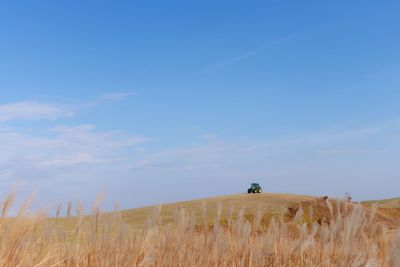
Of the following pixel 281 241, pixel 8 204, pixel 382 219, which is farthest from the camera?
pixel 382 219

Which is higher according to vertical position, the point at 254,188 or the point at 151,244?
the point at 254,188

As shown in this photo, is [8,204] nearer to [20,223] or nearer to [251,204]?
[20,223]

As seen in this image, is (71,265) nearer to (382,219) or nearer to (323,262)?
(323,262)

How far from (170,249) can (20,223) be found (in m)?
1.68

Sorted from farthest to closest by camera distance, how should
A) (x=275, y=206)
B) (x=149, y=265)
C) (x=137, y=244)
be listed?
(x=275, y=206)
(x=137, y=244)
(x=149, y=265)

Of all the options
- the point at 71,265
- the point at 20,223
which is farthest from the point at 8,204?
the point at 71,265

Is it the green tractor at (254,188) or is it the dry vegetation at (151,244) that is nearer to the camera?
the dry vegetation at (151,244)

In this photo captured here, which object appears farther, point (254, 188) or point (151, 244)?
point (254, 188)

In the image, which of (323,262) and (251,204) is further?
(251,204)

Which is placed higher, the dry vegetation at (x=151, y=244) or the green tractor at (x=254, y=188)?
the green tractor at (x=254, y=188)

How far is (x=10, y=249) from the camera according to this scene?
469 cm

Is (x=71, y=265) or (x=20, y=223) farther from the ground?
(x=20, y=223)

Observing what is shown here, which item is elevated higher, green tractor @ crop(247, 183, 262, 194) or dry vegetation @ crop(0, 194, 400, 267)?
green tractor @ crop(247, 183, 262, 194)

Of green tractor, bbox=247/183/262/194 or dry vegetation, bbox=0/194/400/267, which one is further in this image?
green tractor, bbox=247/183/262/194
